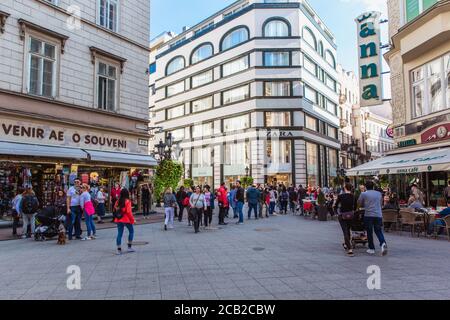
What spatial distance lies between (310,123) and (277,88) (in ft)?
20.6

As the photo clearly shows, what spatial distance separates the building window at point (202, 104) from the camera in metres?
44.4

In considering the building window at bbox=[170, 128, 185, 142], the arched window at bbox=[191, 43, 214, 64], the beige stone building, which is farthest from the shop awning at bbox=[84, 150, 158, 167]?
the arched window at bbox=[191, 43, 214, 64]

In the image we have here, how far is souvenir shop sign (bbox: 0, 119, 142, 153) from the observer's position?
13391 millimetres

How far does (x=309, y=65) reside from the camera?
41.1m

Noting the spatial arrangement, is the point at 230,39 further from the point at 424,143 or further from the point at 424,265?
the point at 424,265

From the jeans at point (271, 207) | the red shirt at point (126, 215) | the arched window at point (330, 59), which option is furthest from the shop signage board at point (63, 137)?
the arched window at point (330, 59)

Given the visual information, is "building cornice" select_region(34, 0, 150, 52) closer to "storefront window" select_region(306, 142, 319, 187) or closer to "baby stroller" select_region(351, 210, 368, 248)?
"baby stroller" select_region(351, 210, 368, 248)

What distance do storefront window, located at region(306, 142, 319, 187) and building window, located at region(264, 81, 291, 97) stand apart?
658 centimetres

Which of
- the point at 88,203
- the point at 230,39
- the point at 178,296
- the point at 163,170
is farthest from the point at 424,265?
the point at 230,39

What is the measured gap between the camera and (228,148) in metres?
41.4

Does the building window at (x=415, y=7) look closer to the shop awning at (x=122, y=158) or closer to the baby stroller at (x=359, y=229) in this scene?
the baby stroller at (x=359, y=229)

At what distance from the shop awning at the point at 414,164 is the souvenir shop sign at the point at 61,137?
39.5 ft

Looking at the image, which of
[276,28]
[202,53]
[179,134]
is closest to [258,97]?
[276,28]

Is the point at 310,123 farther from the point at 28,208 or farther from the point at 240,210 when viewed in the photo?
the point at 28,208
